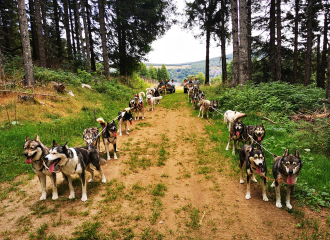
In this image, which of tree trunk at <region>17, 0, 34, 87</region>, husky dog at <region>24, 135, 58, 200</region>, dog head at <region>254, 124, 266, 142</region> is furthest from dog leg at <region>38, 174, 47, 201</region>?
tree trunk at <region>17, 0, 34, 87</region>

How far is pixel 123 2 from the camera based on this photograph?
69.4 feet

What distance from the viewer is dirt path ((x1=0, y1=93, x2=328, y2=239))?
11.8ft

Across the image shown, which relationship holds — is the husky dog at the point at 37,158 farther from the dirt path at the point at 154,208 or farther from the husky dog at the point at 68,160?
the dirt path at the point at 154,208

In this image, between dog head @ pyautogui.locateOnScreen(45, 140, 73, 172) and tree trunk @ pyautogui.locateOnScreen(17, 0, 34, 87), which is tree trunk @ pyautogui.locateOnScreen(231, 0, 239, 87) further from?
tree trunk @ pyautogui.locateOnScreen(17, 0, 34, 87)

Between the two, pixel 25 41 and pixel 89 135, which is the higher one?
pixel 25 41

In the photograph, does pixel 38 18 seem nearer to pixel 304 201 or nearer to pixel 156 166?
pixel 156 166

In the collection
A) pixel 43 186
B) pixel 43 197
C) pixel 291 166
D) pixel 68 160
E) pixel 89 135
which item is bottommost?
pixel 43 197

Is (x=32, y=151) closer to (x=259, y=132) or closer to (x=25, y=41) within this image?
(x=259, y=132)

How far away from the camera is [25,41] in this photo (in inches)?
423

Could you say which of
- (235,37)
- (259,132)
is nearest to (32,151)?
(259,132)

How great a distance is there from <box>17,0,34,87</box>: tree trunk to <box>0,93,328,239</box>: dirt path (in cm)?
826

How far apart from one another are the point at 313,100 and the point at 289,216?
26.1ft

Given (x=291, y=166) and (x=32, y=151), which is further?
(x=32, y=151)

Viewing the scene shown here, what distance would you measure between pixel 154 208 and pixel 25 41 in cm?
1250
